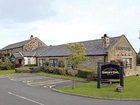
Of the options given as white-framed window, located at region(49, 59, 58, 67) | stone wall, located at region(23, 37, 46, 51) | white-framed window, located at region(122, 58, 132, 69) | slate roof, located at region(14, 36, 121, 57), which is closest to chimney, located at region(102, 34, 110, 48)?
slate roof, located at region(14, 36, 121, 57)

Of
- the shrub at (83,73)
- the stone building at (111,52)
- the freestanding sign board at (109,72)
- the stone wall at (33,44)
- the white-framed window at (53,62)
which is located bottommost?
the shrub at (83,73)

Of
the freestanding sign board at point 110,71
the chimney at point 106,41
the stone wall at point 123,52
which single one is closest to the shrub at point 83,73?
the stone wall at point 123,52

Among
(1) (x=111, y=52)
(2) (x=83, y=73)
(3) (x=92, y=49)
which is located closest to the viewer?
(2) (x=83, y=73)

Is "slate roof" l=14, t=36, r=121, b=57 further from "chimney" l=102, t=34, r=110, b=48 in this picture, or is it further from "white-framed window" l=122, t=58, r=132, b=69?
"white-framed window" l=122, t=58, r=132, b=69

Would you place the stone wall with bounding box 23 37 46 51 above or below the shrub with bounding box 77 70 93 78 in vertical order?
above

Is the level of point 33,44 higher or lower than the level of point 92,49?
higher

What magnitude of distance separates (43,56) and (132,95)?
40.0 metres

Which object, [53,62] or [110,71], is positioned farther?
[53,62]

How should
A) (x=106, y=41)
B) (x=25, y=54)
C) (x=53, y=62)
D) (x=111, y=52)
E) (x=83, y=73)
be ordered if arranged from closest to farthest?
(x=83, y=73) < (x=111, y=52) < (x=106, y=41) < (x=53, y=62) < (x=25, y=54)

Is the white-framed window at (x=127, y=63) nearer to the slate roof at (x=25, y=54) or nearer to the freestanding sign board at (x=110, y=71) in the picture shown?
the freestanding sign board at (x=110, y=71)

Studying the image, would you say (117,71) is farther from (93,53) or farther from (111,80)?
(93,53)

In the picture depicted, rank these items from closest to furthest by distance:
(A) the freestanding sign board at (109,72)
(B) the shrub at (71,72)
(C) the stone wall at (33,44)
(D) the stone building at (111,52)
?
(A) the freestanding sign board at (109,72) → (B) the shrub at (71,72) → (D) the stone building at (111,52) → (C) the stone wall at (33,44)

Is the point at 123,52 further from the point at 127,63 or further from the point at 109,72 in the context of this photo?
the point at 109,72

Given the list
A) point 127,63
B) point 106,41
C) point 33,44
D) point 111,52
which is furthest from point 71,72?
point 33,44
